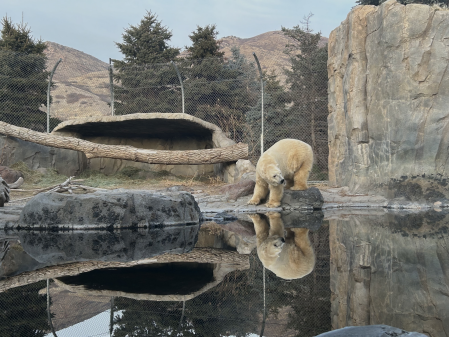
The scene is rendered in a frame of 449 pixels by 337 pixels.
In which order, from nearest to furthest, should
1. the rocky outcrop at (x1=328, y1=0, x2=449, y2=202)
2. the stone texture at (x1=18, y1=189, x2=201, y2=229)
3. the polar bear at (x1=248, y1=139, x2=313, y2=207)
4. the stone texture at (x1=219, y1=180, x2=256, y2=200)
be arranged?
the stone texture at (x1=18, y1=189, x2=201, y2=229)
the polar bear at (x1=248, y1=139, x2=313, y2=207)
the rocky outcrop at (x1=328, y1=0, x2=449, y2=202)
the stone texture at (x1=219, y1=180, x2=256, y2=200)

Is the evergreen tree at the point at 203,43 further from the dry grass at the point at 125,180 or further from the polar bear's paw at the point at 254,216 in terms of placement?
the polar bear's paw at the point at 254,216

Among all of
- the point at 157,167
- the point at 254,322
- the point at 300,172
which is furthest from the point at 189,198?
the point at 157,167

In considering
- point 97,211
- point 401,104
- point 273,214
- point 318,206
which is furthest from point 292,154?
point 97,211

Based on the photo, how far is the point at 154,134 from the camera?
1438cm

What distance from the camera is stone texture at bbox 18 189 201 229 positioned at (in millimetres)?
5820

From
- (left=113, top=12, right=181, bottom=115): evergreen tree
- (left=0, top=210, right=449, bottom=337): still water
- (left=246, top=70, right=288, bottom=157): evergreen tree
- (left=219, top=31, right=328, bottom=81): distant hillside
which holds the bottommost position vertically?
(left=0, top=210, right=449, bottom=337): still water

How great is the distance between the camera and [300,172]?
27.7 feet

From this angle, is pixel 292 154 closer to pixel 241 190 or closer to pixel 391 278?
pixel 241 190

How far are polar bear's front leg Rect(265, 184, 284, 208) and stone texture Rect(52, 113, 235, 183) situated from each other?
386 cm

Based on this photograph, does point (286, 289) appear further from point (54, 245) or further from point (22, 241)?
point (22, 241)

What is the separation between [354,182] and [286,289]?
26.0 ft

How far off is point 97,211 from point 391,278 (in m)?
4.08

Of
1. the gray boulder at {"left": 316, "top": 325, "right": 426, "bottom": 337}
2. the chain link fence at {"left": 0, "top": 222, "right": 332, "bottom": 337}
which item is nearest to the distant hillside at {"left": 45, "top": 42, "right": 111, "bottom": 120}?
the chain link fence at {"left": 0, "top": 222, "right": 332, "bottom": 337}

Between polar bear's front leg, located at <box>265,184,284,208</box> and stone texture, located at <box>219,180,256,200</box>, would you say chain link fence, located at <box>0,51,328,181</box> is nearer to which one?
stone texture, located at <box>219,180,256,200</box>
